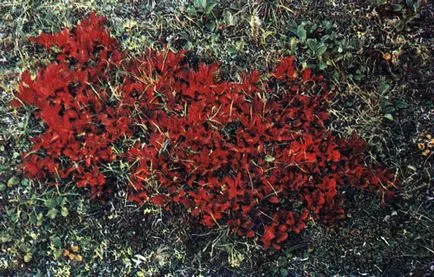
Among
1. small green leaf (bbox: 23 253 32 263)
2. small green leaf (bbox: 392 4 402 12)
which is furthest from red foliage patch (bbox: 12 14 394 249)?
small green leaf (bbox: 392 4 402 12)

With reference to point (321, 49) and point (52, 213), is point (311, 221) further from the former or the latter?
point (52, 213)

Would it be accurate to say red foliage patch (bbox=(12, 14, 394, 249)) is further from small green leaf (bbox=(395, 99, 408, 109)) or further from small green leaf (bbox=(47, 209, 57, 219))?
small green leaf (bbox=(395, 99, 408, 109))

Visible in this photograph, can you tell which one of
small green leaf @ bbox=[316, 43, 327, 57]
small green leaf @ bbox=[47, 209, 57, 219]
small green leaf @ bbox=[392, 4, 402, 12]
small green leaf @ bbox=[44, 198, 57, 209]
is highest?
small green leaf @ bbox=[392, 4, 402, 12]

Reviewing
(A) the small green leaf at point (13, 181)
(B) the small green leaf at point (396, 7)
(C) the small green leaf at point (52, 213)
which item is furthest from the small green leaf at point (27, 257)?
(B) the small green leaf at point (396, 7)

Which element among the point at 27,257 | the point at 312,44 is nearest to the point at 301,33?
the point at 312,44

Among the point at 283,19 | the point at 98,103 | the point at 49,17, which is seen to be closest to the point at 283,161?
the point at 283,19

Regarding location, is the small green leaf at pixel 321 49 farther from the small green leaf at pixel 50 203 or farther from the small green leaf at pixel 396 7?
the small green leaf at pixel 50 203
